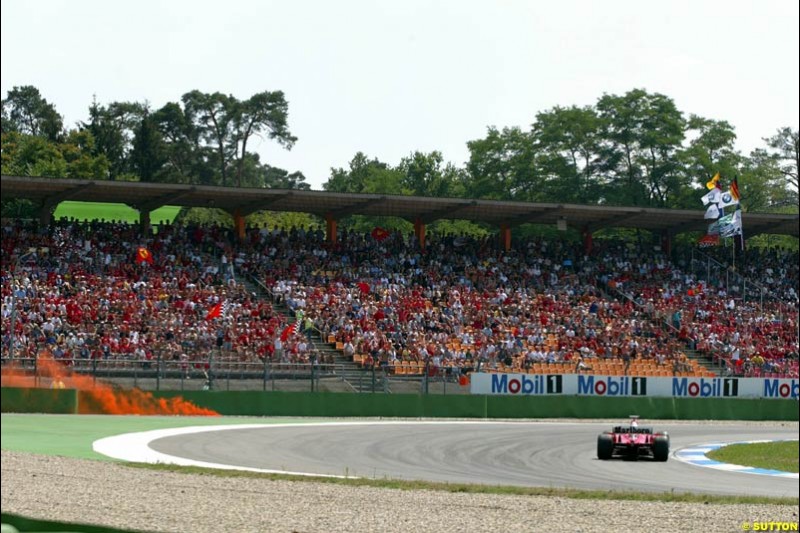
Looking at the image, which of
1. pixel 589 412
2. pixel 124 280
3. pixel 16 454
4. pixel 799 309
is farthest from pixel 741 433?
pixel 16 454

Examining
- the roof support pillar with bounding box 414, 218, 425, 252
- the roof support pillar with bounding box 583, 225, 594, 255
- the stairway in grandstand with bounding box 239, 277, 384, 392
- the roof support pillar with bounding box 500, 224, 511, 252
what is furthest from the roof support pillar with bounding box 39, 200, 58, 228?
the roof support pillar with bounding box 583, 225, 594, 255

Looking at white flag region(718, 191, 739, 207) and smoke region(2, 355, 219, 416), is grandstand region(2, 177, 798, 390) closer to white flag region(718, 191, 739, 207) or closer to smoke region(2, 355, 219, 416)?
smoke region(2, 355, 219, 416)

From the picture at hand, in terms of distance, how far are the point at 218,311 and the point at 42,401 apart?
8.45 metres

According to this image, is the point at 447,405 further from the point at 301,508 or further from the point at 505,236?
the point at 301,508

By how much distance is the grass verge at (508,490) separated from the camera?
18.7 m

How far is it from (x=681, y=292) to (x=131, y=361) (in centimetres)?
2492

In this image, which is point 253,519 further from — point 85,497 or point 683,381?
point 683,381

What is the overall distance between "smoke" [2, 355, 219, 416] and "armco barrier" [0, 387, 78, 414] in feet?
0.60

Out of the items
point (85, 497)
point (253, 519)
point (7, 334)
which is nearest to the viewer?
point (253, 519)

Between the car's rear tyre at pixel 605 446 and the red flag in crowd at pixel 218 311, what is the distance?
51.5 feet

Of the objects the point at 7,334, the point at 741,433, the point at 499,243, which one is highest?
the point at 499,243

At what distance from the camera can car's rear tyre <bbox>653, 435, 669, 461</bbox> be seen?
25.5 meters

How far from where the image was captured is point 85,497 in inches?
638

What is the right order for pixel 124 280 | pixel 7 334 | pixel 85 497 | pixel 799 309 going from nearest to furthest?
pixel 85 497
pixel 7 334
pixel 124 280
pixel 799 309
